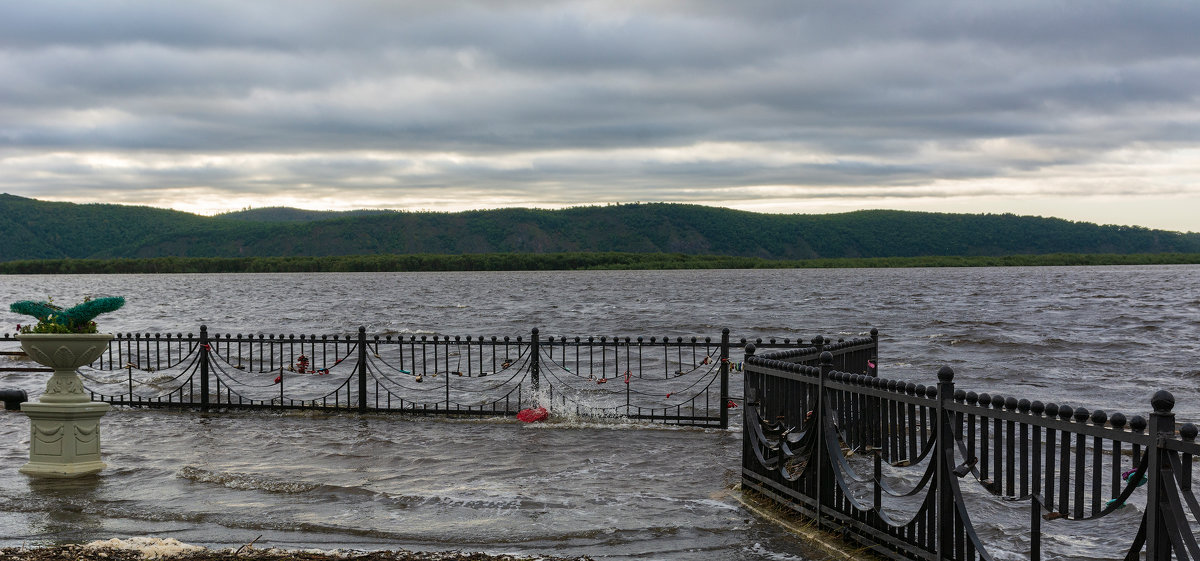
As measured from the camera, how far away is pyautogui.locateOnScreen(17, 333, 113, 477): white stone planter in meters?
10.6

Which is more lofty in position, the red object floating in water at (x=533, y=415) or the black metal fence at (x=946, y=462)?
the black metal fence at (x=946, y=462)

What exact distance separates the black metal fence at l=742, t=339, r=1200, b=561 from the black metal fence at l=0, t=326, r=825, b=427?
5051 millimetres

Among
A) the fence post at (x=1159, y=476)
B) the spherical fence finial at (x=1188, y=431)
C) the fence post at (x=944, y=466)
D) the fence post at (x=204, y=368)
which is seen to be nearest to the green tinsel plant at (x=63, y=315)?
the fence post at (x=204, y=368)

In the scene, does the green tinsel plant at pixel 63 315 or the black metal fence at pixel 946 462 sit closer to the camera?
the black metal fence at pixel 946 462

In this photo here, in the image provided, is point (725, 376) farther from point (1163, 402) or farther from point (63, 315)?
point (1163, 402)

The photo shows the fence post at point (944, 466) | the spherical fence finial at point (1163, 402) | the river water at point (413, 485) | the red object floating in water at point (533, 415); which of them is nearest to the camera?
the spherical fence finial at point (1163, 402)

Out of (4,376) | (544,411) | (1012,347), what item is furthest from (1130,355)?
(4,376)

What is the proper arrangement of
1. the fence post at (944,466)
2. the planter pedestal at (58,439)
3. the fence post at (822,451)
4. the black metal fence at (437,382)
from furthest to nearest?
the black metal fence at (437,382), the planter pedestal at (58,439), the fence post at (822,451), the fence post at (944,466)

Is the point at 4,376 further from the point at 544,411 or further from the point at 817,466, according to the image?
the point at 817,466

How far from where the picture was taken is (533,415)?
15.4m

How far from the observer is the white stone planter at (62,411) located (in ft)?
34.8

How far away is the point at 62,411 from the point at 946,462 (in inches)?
373

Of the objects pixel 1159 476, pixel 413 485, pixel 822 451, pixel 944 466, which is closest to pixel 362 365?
pixel 413 485

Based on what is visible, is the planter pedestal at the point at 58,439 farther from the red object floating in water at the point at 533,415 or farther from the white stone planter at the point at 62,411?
the red object floating in water at the point at 533,415
